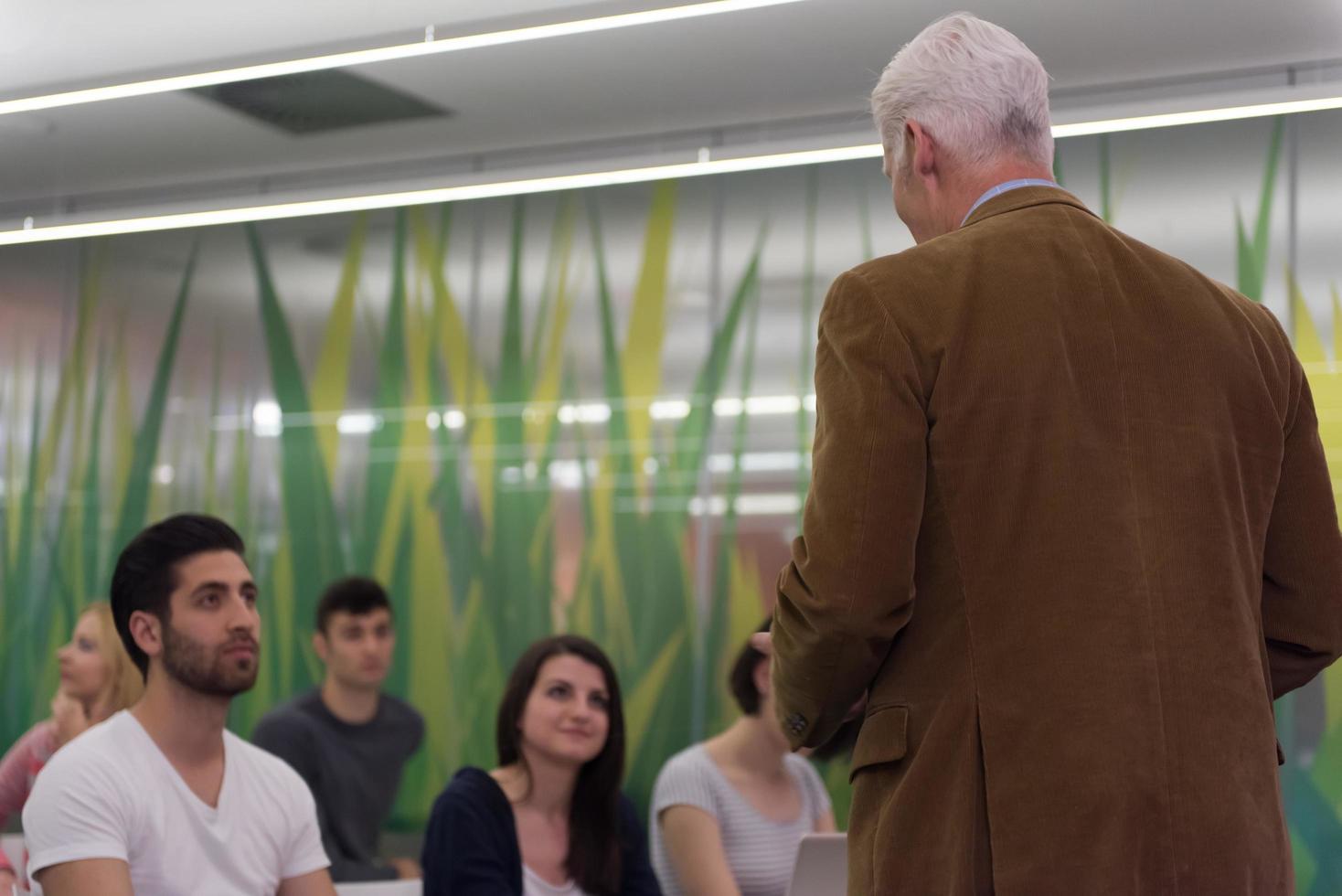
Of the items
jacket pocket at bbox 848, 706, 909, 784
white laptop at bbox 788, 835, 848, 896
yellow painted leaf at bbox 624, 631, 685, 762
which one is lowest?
white laptop at bbox 788, 835, 848, 896

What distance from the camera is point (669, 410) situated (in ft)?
17.3

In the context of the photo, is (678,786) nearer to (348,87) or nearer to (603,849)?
(603,849)

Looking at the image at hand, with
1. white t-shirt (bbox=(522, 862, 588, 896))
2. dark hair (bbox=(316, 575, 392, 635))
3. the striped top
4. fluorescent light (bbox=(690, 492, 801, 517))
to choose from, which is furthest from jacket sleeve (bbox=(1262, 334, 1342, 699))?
dark hair (bbox=(316, 575, 392, 635))

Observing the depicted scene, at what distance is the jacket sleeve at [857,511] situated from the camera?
54.6 inches

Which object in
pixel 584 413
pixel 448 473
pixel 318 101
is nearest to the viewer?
pixel 318 101

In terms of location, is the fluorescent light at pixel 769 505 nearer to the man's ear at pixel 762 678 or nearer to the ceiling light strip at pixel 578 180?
the man's ear at pixel 762 678

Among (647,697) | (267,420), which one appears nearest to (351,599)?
(267,420)

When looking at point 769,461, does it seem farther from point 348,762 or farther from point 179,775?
point 179,775

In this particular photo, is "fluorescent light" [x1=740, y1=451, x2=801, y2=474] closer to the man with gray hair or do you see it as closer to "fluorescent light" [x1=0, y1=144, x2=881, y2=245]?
"fluorescent light" [x1=0, y1=144, x2=881, y2=245]

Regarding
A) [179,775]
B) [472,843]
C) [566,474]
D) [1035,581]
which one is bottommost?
[472,843]

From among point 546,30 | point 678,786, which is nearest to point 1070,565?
point 546,30

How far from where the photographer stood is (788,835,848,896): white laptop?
7.64 ft

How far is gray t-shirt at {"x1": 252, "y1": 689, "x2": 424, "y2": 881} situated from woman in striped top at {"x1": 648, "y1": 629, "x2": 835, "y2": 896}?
1.29m

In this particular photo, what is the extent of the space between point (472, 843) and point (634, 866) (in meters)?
0.50
